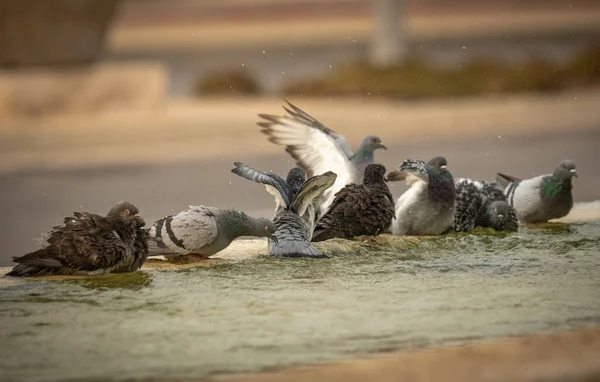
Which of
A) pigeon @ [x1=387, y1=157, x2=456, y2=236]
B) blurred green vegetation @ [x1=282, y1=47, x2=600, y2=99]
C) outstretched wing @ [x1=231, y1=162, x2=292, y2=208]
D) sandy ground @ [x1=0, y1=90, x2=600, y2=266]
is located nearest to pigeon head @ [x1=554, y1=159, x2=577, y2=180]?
pigeon @ [x1=387, y1=157, x2=456, y2=236]

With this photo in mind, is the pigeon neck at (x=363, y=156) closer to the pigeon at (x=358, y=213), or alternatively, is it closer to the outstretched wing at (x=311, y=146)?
the outstretched wing at (x=311, y=146)

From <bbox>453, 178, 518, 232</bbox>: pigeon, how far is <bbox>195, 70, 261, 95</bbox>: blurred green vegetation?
12517 mm

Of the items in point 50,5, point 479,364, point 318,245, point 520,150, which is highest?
point 50,5

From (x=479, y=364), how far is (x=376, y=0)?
52.6ft

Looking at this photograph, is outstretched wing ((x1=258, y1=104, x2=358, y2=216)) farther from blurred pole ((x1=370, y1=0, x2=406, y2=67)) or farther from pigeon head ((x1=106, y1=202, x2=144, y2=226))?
blurred pole ((x1=370, y1=0, x2=406, y2=67))

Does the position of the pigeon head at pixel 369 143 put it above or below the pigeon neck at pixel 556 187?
above

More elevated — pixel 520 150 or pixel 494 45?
pixel 494 45

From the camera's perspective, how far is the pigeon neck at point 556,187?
662 cm

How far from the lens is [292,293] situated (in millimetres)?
4906

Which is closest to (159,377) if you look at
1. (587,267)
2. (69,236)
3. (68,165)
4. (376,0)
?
(69,236)

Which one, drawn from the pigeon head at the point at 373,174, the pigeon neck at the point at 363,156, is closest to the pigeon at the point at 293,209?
the pigeon head at the point at 373,174

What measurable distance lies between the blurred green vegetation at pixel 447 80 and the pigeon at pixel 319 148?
11356mm

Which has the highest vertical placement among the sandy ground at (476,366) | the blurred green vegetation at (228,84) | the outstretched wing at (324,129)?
the blurred green vegetation at (228,84)

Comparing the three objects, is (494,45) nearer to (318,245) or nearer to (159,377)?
(318,245)
